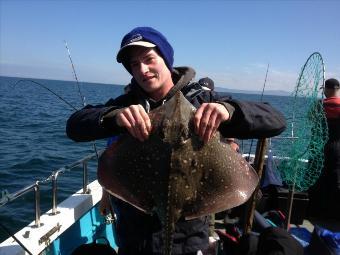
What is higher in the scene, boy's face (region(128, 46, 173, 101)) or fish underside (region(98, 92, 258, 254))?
boy's face (region(128, 46, 173, 101))

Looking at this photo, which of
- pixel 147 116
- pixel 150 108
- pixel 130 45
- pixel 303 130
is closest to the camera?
pixel 147 116

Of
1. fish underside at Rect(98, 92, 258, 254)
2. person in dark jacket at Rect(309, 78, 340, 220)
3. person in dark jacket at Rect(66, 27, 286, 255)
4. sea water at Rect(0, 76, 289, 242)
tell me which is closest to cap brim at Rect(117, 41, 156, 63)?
person in dark jacket at Rect(66, 27, 286, 255)

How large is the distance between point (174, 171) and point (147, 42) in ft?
3.51

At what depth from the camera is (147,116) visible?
2352 mm

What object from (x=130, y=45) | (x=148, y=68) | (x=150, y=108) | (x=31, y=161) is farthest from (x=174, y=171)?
(x=31, y=161)

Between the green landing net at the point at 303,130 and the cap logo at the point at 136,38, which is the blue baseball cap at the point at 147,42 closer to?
the cap logo at the point at 136,38

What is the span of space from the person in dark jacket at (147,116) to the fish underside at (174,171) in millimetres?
100

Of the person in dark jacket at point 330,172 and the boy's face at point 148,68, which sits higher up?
the boy's face at point 148,68

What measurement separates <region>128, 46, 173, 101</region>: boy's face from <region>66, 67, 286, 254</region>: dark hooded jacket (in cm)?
12

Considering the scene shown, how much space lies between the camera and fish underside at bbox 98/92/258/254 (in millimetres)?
2369

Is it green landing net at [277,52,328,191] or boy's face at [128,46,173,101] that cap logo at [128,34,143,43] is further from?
green landing net at [277,52,328,191]

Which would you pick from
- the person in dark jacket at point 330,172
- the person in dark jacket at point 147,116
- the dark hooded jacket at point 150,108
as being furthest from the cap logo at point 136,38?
the person in dark jacket at point 330,172

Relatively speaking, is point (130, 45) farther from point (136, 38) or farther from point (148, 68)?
point (148, 68)

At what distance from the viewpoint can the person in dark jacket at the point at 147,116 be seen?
2469 mm
